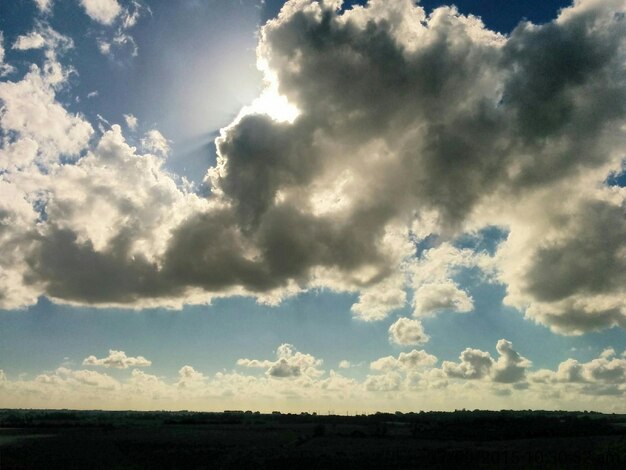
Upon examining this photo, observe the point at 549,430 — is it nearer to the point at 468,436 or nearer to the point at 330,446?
the point at 468,436

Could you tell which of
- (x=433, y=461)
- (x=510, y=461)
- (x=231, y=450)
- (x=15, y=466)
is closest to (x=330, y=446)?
(x=231, y=450)

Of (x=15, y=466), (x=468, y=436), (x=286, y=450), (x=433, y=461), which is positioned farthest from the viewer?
(x=468, y=436)

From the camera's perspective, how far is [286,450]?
91750 mm

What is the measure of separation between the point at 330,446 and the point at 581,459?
4650 cm

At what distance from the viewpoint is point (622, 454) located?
68.1 metres

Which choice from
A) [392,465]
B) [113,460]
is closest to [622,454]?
[392,465]

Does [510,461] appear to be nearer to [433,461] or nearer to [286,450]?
[433,461]

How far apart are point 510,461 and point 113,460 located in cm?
5497

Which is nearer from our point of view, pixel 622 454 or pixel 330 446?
pixel 622 454

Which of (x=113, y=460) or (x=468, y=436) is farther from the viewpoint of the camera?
(x=468, y=436)

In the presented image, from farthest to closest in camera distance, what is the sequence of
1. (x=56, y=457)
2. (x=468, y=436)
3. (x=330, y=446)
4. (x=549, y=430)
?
1. (x=549, y=430)
2. (x=468, y=436)
3. (x=330, y=446)
4. (x=56, y=457)

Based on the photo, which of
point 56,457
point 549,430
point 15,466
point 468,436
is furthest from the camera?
point 549,430

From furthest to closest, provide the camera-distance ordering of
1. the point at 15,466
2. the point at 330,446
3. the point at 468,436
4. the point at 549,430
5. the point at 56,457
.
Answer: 1. the point at 549,430
2. the point at 468,436
3. the point at 330,446
4. the point at 56,457
5. the point at 15,466

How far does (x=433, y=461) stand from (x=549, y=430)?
8917 cm
